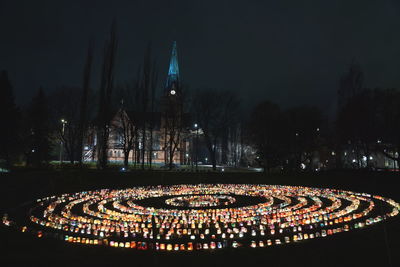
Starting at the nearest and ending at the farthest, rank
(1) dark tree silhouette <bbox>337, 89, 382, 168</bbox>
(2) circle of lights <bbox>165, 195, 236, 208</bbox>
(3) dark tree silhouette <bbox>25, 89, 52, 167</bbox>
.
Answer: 1. (2) circle of lights <bbox>165, 195, 236, 208</bbox>
2. (1) dark tree silhouette <bbox>337, 89, 382, 168</bbox>
3. (3) dark tree silhouette <bbox>25, 89, 52, 167</bbox>

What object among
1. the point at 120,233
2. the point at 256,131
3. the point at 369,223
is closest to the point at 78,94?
the point at 256,131

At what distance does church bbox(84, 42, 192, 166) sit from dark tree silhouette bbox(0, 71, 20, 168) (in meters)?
9.57

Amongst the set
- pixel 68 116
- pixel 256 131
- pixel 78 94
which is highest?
pixel 78 94

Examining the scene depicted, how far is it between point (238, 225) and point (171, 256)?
8.80 feet

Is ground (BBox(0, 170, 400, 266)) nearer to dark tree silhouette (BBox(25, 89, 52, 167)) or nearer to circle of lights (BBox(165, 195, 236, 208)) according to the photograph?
circle of lights (BBox(165, 195, 236, 208))

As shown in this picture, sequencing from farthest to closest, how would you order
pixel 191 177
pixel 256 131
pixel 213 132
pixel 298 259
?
pixel 213 132 → pixel 256 131 → pixel 191 177 → pixel 298 259

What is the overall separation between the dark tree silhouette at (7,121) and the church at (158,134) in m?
9.57

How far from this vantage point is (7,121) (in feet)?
105

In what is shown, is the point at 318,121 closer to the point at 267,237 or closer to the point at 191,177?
the point at 191,177

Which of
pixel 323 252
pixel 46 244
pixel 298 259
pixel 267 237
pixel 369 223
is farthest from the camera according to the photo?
pixel 369 223

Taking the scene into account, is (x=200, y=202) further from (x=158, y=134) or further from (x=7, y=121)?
(x=158, y=134)

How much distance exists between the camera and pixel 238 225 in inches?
268

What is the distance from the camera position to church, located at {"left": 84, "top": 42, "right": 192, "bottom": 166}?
33.0 m

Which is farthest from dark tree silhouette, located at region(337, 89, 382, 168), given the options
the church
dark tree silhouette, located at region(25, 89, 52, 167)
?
dark tree silhouette, located at region(25, 89, 52, 167)
